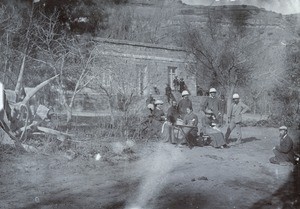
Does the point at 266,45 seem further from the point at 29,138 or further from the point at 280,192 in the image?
the point at 29,138

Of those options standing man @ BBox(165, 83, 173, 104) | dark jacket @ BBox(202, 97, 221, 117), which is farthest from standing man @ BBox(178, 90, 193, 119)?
standing man @ BBox(165, 83, 173, 104)

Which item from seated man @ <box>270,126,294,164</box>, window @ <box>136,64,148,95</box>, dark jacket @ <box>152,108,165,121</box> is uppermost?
window @ <box>136,64,148,95</box>

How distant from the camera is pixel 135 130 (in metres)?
7.29

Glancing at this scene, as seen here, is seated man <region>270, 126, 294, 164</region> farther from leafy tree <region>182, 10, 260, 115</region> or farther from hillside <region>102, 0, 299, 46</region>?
leafy tree <region>182, 10, 260, 115</region>

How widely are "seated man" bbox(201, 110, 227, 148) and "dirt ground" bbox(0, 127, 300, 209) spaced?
34cm

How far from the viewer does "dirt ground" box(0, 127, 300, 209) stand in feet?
12.6

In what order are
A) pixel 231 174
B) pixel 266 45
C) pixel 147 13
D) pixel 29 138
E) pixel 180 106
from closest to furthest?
pixel 231 174 < pixel 29 138 < pixel 180 106 < pixel 266 45 < pixel 147 13

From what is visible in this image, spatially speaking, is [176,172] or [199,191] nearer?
[199,191]

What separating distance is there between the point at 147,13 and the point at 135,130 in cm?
799

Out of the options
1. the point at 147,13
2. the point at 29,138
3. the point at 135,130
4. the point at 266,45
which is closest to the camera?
the point at 29,138

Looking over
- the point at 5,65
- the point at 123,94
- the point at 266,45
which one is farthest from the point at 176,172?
the point at 266,45

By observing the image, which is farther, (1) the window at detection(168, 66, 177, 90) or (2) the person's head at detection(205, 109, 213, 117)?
(1) the window at detection(168, 66, 177, 90)

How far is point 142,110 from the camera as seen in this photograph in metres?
8.70

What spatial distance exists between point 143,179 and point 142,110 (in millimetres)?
4115
